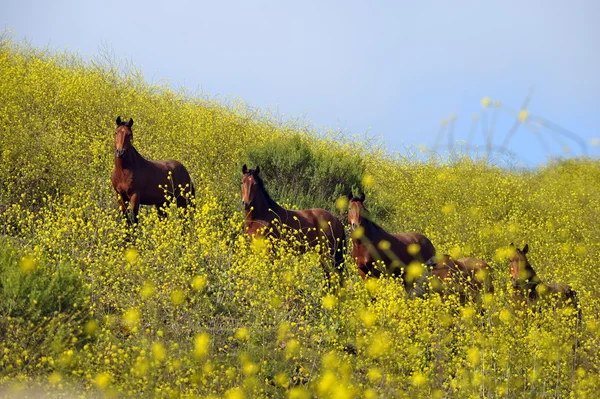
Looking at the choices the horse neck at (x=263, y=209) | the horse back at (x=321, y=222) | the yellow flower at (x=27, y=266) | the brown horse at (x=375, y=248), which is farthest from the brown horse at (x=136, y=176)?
the yellow flower at (x=27, y=266)

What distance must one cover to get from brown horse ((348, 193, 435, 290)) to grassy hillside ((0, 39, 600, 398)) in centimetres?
37

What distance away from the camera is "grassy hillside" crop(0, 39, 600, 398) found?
20.7 ft

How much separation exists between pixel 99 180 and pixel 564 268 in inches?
355

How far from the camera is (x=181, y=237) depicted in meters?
9.34

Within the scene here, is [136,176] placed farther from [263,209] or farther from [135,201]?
[263,209]

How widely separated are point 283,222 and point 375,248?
5.21 ft

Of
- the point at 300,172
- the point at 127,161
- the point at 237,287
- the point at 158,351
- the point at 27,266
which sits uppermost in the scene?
the point at 300,172

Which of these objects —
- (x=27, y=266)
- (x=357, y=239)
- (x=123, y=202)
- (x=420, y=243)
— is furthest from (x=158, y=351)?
(x=123, y=202)

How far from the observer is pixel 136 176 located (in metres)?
11.3

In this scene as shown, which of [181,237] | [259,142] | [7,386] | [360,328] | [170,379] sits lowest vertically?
[7,386]

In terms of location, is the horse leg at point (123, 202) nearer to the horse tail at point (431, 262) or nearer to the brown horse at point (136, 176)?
the brown horse at point (136, 176)

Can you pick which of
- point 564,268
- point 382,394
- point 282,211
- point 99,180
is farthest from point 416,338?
point 99,180

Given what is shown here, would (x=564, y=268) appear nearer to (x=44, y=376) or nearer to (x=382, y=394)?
(x=382, y=394)

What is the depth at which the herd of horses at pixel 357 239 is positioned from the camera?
9453 mm
